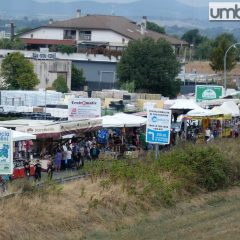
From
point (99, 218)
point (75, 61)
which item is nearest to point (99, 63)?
point (75, 61)

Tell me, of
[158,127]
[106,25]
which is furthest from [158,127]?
[106,25]

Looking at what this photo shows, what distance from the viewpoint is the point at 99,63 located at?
3905 inches

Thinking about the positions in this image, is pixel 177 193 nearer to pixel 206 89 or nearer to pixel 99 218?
pixel 99 218

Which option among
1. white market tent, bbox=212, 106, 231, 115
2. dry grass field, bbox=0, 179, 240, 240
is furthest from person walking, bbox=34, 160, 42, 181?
white market tent, bbox=212, 106, 231, 115

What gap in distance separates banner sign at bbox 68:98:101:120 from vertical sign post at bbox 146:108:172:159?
8776 mm

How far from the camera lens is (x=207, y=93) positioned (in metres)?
56.1

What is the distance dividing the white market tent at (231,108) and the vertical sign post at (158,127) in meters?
14.8

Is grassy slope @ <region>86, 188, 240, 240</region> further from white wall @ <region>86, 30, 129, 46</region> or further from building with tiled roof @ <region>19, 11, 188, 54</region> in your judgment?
white wall @ <region>86, 30, 129, 46</region>

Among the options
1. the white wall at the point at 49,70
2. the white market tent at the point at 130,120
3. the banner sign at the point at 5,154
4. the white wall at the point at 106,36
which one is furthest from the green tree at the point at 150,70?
the banner sign at the point at 5,154

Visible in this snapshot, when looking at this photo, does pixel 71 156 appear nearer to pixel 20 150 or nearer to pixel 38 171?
pixel 20 150

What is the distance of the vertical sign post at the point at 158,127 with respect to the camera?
3106 centimetres

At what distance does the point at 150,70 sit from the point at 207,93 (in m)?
27.7

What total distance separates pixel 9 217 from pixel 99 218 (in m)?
3.16

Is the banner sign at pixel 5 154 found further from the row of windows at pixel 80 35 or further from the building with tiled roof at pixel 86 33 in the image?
the row of windows at pixel 80 35
